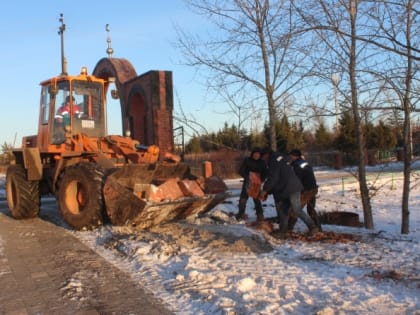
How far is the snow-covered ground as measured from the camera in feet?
15.3

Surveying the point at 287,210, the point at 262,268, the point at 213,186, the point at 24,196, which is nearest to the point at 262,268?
the point at 262,268

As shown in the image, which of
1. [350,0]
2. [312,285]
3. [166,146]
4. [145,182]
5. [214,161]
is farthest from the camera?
[214,161]

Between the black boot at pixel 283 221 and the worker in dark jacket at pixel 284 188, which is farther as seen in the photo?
the black boot at pixel 283 221

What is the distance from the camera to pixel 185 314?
450cm

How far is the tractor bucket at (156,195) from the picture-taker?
7902 millimetres

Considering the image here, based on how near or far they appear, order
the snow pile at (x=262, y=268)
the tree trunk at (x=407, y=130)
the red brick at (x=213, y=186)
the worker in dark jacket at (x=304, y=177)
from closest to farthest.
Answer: the snow pile at (x=262, y=268), the tree trunk at (x=407, y=130), the worker in dark jacket at (x=304, y=177), the red brick at (x=213, y=186)

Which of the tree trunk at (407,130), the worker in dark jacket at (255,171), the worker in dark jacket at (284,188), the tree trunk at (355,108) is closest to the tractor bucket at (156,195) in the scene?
the worker in dark jacket at (255,171)

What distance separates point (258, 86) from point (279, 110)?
72 centimetres

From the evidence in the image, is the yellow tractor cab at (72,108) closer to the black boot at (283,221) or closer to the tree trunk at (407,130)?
the black boot at (283,221)

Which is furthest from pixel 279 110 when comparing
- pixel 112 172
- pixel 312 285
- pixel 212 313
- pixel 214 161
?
pixel 214 161

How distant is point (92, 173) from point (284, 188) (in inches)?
130

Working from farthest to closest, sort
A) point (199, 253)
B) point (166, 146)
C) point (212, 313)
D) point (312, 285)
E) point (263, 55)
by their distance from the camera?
point (166, 146), point (263, 55), point (199, 253), point (312, 285), point (212, 313)

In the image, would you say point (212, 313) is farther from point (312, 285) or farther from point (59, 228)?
point (59, 228)

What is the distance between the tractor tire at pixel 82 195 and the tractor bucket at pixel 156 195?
0.25m
